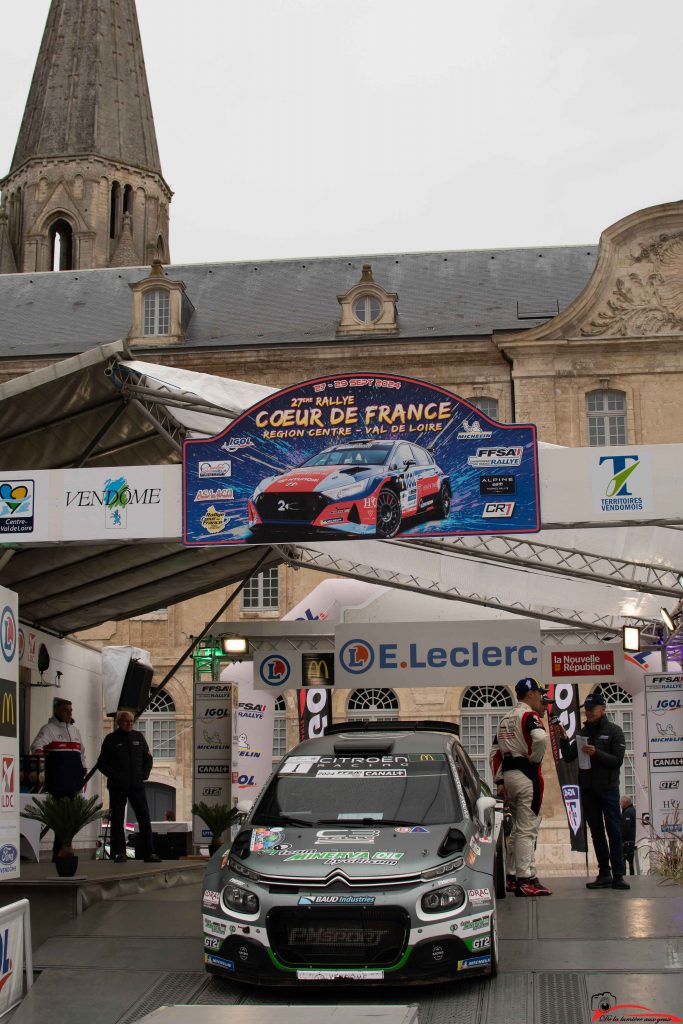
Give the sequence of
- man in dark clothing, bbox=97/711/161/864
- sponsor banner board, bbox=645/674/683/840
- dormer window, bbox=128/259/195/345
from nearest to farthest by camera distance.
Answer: man in dark clothing, bbox=97/711/161/864 → sponsor banner board, bbox=645/674/683/840 → dormer window, bbox=128/259/195/345

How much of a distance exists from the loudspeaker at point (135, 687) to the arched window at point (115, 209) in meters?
43.0

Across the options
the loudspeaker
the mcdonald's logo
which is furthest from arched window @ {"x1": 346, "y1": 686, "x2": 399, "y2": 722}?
the mcdonald's logo

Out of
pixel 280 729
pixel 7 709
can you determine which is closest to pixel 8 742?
pixel 7 709

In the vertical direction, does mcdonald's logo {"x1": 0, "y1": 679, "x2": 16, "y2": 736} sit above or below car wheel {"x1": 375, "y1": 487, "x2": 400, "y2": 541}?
below

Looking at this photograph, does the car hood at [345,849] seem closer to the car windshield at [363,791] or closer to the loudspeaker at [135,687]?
the car windshield at [363,791]

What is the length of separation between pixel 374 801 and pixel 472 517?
11.2ft

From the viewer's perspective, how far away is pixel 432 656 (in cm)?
1931

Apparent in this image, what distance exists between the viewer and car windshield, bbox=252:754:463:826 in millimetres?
9750

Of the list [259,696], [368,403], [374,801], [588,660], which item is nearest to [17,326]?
[259,696]

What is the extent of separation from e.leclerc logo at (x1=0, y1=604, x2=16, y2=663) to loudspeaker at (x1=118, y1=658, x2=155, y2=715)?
8.58m

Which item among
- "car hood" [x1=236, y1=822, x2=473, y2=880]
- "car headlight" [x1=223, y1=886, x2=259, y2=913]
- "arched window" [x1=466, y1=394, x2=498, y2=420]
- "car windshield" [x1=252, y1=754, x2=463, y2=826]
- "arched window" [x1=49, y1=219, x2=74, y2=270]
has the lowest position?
"car headlight" [x1=223, y1=886, x2=259, y2=913]

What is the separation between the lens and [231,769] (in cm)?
1997

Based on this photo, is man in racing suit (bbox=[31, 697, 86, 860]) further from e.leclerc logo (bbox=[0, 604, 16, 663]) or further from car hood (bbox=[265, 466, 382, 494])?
car hood (bbox=[265, 466, 382, 494])

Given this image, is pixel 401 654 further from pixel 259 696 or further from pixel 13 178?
pixel 13 178
